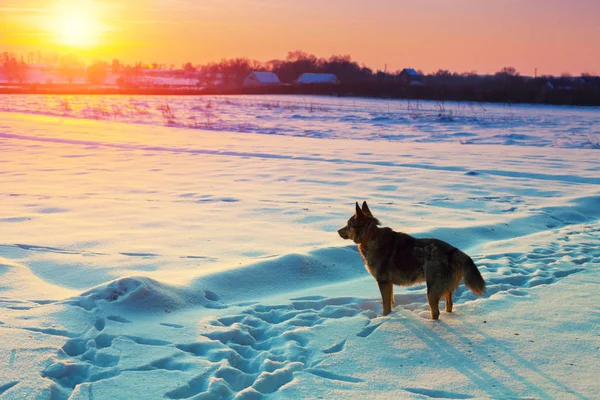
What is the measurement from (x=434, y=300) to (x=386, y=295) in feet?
1.51

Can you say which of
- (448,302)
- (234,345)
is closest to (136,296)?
(234,345)

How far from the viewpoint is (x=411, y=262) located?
465cm

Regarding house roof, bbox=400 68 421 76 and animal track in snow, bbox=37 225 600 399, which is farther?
house roof, bbox=400 68 421 76

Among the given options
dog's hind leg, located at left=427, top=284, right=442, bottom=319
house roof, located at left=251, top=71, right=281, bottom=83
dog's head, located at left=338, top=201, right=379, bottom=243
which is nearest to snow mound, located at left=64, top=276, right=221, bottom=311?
dog's head, located at left=338, top=201, right=379, bottom=243

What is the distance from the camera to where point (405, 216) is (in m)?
8.57

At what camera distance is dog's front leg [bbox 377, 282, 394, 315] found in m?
4.83

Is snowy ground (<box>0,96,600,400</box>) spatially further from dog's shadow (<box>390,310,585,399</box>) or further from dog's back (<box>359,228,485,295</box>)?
dog's back (<box>359,228,485,295</box>)

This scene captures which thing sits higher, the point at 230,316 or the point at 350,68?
the point at 350,68

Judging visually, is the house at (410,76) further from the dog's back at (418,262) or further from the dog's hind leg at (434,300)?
the dog's hind leg at (434,300)

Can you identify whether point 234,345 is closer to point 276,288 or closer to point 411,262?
point 276,288

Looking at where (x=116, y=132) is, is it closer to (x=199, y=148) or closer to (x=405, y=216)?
(x=199, y=148)

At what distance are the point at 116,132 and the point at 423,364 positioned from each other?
21.4 m

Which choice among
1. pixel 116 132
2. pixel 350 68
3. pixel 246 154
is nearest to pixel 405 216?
pixel 246 154

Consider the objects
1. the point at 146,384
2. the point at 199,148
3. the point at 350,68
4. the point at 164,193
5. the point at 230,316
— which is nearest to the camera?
the point at 146,384
